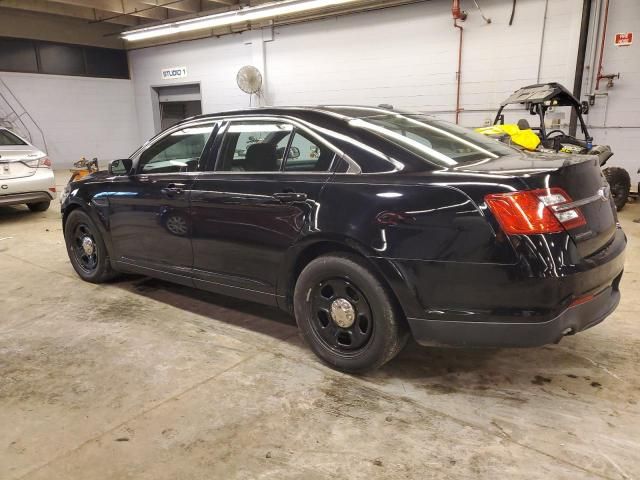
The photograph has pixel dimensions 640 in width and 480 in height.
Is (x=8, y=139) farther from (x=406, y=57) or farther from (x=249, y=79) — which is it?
(x=406, y=57)

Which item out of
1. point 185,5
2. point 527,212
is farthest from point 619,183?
point 185,5

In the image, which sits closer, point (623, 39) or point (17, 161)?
point (17, 161)

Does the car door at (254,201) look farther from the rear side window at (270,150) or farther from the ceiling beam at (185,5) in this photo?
the ceiling beam at (185,5)

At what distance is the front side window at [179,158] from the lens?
11.1 feet

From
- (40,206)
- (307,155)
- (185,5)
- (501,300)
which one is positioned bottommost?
(40,206)

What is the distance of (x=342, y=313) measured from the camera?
2611 millimetres

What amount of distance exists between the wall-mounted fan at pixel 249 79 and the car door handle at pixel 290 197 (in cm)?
973

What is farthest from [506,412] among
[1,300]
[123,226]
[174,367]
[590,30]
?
[590,30]

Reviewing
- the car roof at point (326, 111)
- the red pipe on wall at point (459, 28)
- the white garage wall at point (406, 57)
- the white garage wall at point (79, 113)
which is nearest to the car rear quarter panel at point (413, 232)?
the car roof at point (326, 111)

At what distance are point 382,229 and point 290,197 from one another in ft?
2.03

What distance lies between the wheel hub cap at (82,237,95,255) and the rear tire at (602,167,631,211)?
677 cm

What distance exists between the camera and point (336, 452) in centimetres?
205

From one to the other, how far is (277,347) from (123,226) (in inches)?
65.9

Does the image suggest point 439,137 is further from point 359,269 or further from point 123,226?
point 123,226
